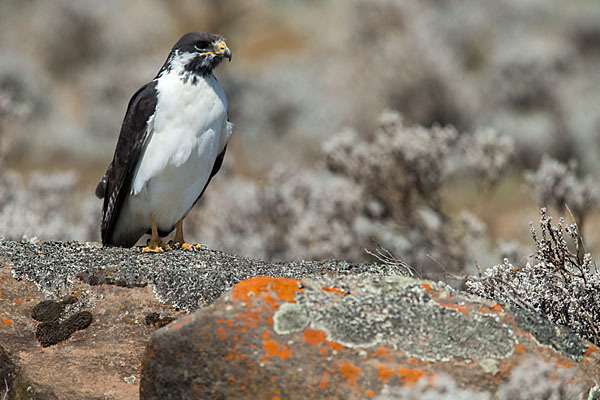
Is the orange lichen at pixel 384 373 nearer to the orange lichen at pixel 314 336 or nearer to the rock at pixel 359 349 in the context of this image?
the rock at pixel 359 349

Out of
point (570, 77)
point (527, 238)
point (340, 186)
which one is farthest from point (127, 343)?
point (570, 77)

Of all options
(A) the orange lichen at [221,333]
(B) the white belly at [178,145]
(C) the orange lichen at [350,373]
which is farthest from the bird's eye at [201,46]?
(C) the orange lichen at [350,373]

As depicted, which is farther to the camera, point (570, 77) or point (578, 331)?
point (570, 77)

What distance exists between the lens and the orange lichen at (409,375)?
9.12ft

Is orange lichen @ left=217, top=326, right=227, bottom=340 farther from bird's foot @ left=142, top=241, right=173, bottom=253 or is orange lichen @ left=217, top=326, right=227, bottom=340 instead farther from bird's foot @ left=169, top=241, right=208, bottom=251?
bird's foot @ left=169, top=241, right=208, bottom=251

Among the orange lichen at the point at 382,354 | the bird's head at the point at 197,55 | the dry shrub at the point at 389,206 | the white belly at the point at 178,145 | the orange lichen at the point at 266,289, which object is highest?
the dry shrub at the point at 389,206

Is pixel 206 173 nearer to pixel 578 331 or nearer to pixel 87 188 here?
pixel 578 331

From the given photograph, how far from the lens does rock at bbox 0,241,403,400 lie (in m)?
3.59

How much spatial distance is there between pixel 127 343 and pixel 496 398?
2.04 metres

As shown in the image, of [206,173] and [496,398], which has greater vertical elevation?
[206,173]

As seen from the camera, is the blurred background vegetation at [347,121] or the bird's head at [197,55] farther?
the blurred background vegetation at [347,121]

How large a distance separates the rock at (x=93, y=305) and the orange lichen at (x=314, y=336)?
1101 mm

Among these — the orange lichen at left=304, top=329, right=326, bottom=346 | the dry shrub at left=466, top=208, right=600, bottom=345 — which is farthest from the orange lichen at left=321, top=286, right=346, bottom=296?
the dry shrub at left=466, top=208, right=600, bottom=345

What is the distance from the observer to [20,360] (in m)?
3.68
